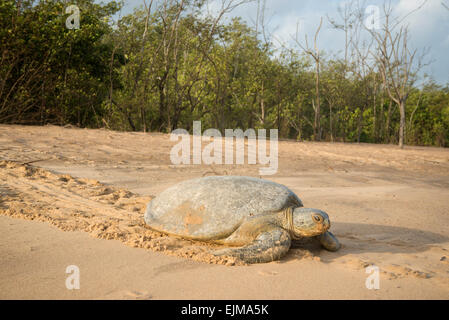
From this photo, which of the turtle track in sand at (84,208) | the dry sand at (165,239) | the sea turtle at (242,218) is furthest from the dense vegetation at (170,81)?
the sea turtle at (242,218)

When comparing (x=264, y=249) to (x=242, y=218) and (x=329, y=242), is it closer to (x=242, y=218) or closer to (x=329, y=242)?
Answer: (x=242, y=218)

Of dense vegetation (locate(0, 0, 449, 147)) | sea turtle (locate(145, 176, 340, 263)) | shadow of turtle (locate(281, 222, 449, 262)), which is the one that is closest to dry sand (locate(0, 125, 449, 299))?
shadow of turtle (locate(281, 222, 449, 262))

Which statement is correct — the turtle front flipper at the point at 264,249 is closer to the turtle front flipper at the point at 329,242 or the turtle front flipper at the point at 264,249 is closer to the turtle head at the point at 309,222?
the turtle head at the point at 309,222

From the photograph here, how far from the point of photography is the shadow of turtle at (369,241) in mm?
2752

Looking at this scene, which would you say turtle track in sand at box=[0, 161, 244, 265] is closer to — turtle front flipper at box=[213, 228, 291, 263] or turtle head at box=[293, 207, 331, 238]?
turtle front flipper at box=[213, 228, 291, 263]

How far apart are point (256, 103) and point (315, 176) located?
442 inches

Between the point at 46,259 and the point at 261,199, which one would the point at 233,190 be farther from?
the point at 46,259

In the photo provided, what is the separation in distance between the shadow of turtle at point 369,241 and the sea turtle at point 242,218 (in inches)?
4.5

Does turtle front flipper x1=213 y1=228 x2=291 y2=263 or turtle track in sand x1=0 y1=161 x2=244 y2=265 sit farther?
turtle track in sand x1=0 y1=161 x2=244 y2=265

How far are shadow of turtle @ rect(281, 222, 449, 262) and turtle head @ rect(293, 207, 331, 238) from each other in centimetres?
16

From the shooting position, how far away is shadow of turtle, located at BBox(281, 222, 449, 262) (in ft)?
9.03

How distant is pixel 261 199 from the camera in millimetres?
2850
